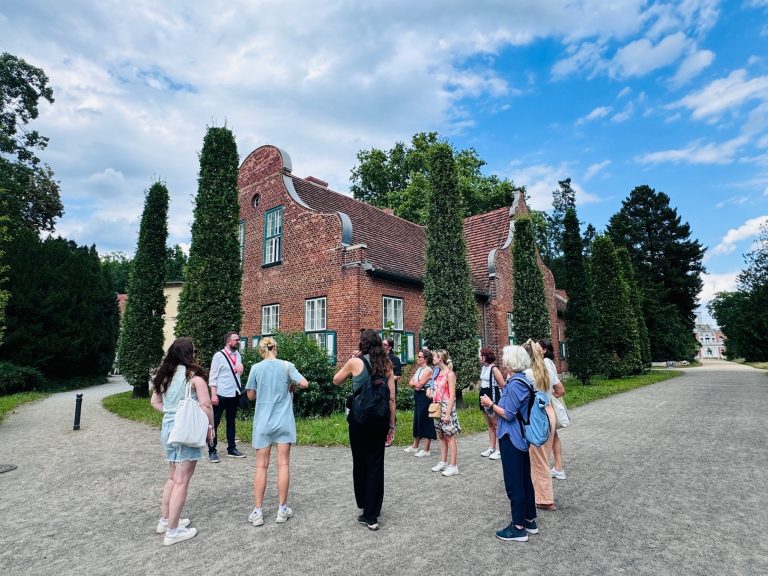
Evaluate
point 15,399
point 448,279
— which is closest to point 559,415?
point 448,279

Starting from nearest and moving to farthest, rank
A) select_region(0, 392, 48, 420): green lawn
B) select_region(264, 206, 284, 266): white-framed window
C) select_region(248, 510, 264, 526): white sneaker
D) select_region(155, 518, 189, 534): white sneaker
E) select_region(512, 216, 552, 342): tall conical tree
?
select_region(155, 518, 189, 534): white sneaker, select_region(248, 510, 264, 526): white sneaker, select_region(0, 392, 48, 420): green lawn, select_region(512, 216, 552, 342): tall conical tree, select_region(264, 206, 284, 266): white-framed window

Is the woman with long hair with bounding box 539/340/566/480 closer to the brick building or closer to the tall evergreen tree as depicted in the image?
the brick building

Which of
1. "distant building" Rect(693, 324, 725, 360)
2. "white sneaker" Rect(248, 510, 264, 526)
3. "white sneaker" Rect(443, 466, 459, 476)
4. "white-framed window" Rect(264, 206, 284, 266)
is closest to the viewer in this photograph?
"white sneaker" Rect(248, 510, 264, 526)

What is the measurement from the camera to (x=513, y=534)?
12.7 ft

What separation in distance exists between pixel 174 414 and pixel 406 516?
2.52 metres

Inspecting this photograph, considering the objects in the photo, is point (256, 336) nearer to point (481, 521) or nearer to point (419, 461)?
point (419, 461)

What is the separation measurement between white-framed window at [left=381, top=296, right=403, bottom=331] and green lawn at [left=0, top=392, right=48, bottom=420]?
11.0 m

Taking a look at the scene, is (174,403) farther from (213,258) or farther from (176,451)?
(213,258)

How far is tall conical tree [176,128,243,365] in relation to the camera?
11570 mm

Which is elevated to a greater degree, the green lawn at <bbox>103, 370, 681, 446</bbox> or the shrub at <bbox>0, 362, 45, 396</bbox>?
the shrub at <bbox>0, 362, 45, 396</bbox>

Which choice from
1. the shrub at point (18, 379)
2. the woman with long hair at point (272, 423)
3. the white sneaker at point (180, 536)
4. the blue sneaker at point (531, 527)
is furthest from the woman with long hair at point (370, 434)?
the shrub at point (18, 379)

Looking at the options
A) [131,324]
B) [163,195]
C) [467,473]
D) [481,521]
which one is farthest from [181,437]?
[163,195]

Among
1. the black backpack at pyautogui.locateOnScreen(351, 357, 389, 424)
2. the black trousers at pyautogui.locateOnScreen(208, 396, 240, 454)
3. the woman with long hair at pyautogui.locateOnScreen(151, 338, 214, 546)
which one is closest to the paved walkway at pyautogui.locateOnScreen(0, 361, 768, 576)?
the woman with long hair at pyautogui.locateOnScreen(151, 338, 214, 546)

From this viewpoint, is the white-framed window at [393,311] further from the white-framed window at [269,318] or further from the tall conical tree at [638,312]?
the tall conical tree at [638,312]
